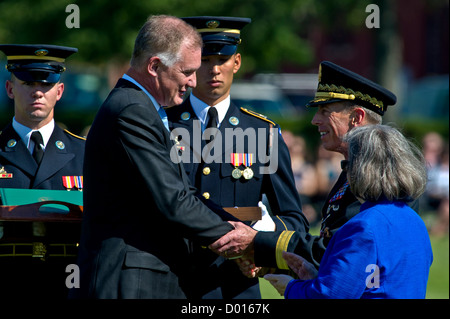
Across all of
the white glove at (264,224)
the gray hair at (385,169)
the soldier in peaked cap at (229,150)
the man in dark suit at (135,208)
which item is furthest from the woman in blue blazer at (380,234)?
the soldier in peaked cap at (229,150)

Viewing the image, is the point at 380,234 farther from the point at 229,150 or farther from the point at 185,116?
the point at 185,116

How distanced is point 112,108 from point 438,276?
6.81 m

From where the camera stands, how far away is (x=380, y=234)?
336 centimetres

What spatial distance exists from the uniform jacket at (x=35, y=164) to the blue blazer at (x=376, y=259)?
2223 mm

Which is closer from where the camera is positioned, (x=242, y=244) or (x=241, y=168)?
(x=242, y=244)

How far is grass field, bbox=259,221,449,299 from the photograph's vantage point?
827 cm

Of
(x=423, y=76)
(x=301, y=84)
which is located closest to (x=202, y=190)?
(x=301, y=84)

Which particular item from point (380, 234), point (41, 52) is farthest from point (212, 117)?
point (380, 234)

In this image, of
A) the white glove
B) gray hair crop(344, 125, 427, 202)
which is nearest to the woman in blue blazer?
gray hair crop(344, 125, 427, 202)

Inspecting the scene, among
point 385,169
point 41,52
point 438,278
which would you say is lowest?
point 438,278

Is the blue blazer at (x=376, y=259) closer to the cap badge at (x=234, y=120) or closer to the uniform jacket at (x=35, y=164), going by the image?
the cap badge at (x=234, y=120)

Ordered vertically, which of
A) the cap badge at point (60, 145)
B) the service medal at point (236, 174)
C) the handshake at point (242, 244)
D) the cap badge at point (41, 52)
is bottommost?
the handshake at point (242, 244)

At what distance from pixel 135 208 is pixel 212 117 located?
1258 millimetres

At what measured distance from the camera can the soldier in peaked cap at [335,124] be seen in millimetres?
4164
